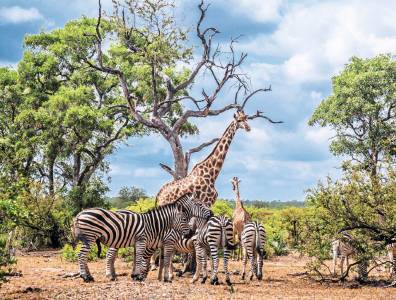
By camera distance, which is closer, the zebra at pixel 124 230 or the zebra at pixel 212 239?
the zebra at pixel 124 230

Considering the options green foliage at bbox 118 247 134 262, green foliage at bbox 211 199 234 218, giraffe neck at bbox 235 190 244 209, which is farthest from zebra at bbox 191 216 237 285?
green foliage at bbox 211 199 234 218

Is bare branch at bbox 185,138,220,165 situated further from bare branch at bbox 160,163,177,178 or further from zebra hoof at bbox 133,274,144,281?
zebra hoof at bbox 133,274,144,281

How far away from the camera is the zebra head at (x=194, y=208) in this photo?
53.8 feet

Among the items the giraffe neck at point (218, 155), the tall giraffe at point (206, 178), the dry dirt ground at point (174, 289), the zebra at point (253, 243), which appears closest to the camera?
the dry dirt ground at point (174, 289)

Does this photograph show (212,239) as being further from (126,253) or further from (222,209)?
(222,209)

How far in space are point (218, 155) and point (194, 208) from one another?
3025 mm

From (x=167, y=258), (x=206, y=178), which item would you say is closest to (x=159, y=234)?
(x=167, y=258)

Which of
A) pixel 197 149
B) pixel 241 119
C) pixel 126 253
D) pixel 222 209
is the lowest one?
pixel 126 253

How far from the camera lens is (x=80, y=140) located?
36000 millimetres

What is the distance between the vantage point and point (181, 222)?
15961 mm

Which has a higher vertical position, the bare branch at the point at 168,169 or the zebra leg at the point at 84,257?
the bare branch at the point at 168,169

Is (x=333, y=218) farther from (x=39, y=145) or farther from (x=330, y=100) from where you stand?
(x=39, y=145)

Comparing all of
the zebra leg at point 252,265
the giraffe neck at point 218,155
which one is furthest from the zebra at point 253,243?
the giraffe neck at point 218,155

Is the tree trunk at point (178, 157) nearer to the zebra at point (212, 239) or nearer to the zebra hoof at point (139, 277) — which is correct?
the zebra at point (212, 239)
